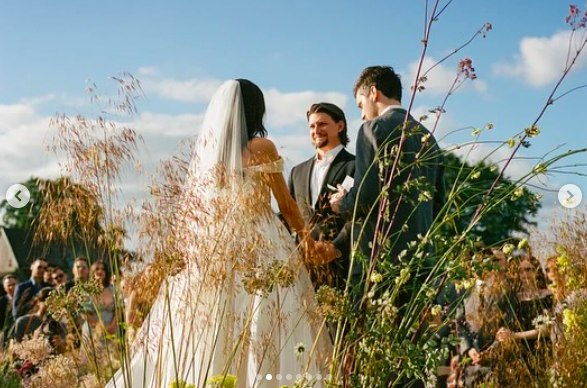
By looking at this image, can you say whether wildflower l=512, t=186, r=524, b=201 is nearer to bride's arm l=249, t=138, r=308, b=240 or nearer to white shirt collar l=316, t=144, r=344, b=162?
bride's arm l=249, t=138, r=308, b=240

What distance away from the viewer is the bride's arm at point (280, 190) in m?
4.53

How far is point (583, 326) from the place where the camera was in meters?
4.87

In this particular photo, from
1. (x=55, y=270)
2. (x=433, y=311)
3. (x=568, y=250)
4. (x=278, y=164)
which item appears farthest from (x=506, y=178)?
(x=55, y=270)

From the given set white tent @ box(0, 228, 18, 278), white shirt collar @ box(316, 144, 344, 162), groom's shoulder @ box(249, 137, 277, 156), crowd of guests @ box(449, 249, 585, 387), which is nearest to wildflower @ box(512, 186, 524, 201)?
crowd of guests @ box(449, 249, 585, 387)

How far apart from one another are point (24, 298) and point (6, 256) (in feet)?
178

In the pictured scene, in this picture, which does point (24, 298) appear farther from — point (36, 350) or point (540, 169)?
point (540, 169)

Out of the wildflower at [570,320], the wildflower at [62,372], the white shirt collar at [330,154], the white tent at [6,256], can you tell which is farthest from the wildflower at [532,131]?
the white tent at [6,256]

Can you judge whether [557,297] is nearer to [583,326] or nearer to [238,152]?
[583,326]

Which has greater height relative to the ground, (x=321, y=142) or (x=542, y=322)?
(x=321, y=142)

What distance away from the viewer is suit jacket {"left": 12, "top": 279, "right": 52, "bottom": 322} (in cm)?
902

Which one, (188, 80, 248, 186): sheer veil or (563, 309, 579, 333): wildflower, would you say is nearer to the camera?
(188, 80, 248, 186): sheer veil

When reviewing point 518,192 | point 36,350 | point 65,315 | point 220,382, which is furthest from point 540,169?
point 36,350

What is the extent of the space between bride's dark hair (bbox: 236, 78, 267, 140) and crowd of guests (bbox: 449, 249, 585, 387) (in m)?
1.44

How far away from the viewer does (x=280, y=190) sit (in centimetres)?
457
